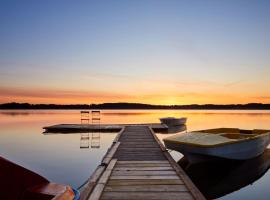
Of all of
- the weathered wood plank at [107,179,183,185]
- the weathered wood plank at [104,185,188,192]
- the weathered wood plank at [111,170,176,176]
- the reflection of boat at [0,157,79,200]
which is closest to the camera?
the reflection of boat at [0,157,79,200]

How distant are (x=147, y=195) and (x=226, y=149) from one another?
538 cm

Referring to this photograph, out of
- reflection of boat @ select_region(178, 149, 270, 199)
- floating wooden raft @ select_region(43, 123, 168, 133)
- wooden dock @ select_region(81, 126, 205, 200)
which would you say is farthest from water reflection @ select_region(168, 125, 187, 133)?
wooden dock @ select_region(81, 126, 205, 200)

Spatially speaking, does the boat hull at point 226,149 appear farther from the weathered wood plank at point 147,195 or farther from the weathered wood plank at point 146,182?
the weathered wood plank at point 147,195

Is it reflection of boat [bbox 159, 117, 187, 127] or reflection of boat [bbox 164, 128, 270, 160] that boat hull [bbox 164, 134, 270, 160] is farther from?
reflection of boat [bbox 159, 117, 187, 127]

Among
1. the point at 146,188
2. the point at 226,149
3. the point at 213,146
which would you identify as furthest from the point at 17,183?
the point at 226,149

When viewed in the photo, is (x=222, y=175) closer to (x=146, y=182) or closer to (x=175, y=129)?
(x=146, y=182)

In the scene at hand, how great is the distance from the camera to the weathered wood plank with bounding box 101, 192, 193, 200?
517cm

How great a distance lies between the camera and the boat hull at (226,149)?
9.52 meters

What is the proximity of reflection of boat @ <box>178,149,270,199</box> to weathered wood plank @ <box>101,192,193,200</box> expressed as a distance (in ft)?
14.3

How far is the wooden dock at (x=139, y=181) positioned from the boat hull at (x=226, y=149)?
3.36ft

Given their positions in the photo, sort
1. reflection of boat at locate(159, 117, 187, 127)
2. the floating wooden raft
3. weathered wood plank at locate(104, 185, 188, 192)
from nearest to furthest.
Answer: weathered wood plank at locate(104, 185, 188, 192)
the floating wooden raft
reflection of boat at locate(159, 117, 187, 127)

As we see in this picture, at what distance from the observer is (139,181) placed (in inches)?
247

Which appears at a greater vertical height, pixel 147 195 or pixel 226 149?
pixel 226 149

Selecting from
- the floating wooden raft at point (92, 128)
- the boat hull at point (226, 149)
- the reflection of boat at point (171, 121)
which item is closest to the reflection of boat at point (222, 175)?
the boat hull at point (226, 149)
